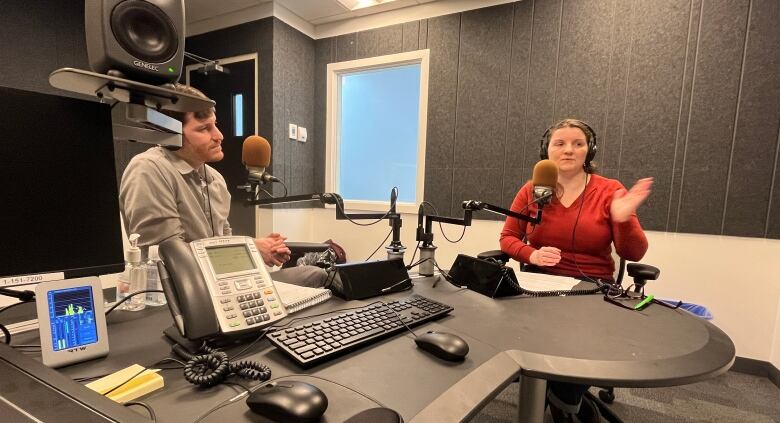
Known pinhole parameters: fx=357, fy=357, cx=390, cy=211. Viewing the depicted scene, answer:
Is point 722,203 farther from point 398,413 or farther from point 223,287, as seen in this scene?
point 223,287

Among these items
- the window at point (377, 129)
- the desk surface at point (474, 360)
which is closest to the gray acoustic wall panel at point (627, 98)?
A: the window at point (377, 129)

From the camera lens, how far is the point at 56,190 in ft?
2.16

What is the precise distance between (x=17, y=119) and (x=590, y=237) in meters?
1.76

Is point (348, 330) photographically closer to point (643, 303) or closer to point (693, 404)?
point (643, 303)

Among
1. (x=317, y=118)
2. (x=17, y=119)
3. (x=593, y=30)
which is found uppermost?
(x=593, y=30)

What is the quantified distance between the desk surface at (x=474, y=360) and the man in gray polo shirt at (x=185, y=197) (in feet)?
1.17

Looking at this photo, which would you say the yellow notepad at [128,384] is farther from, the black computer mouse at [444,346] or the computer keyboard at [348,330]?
the black computer mouse at [444,346]

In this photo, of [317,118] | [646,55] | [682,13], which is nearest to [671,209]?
[646,55]

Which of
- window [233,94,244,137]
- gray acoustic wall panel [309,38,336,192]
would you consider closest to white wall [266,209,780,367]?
gray acoustic wall panel [309,38,336,192]

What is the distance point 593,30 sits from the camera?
7.50 ft

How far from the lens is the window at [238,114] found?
3096 mm

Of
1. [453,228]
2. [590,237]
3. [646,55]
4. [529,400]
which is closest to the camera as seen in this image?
[529,400]

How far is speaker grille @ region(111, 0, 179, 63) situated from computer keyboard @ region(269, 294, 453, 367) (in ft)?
1.91

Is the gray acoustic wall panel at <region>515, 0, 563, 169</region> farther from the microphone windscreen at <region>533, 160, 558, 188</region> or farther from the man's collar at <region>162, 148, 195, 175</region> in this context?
the man's collar at <region>162, 148, 195, 175</region>
